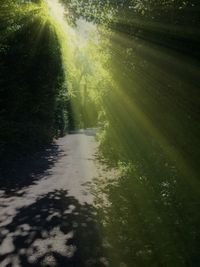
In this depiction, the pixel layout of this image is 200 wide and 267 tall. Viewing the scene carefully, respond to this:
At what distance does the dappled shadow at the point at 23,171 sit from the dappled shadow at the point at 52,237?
2.50 m

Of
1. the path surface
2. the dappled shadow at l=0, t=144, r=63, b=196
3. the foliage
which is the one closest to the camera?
the path surface

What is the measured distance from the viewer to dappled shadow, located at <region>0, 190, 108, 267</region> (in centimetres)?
672

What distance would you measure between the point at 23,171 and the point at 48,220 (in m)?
7.18

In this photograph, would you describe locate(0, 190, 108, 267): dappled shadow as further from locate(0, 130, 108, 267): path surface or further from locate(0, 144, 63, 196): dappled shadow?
locate(0, 144, 63, 196): dappled shadow

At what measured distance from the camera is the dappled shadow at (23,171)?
12.8 meters

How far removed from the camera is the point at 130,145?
1042 centimetres

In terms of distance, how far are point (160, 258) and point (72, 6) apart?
7475 millimetres

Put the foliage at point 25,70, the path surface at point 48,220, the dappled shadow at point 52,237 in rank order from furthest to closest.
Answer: the foliage at point 25,70 → the path surface at point 48,220 → the dappled shadow at point 52,237

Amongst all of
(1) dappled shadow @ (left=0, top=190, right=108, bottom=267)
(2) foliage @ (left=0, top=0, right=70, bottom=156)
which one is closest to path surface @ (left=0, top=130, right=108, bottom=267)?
(1) dappled shadow @ (left=0, top=190, right=108, bottom=267)

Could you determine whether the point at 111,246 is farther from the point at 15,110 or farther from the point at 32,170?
the point at 15,110

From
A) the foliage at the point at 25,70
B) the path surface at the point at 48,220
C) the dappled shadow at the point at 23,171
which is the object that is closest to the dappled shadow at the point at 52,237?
the path surface at the point at 48,220

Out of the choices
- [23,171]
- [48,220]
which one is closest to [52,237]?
[48,220]

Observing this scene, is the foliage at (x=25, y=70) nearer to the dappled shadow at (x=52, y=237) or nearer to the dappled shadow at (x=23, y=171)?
the dappled shadow at (x=23, y=171)

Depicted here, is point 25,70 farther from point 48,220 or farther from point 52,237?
point 52,237
